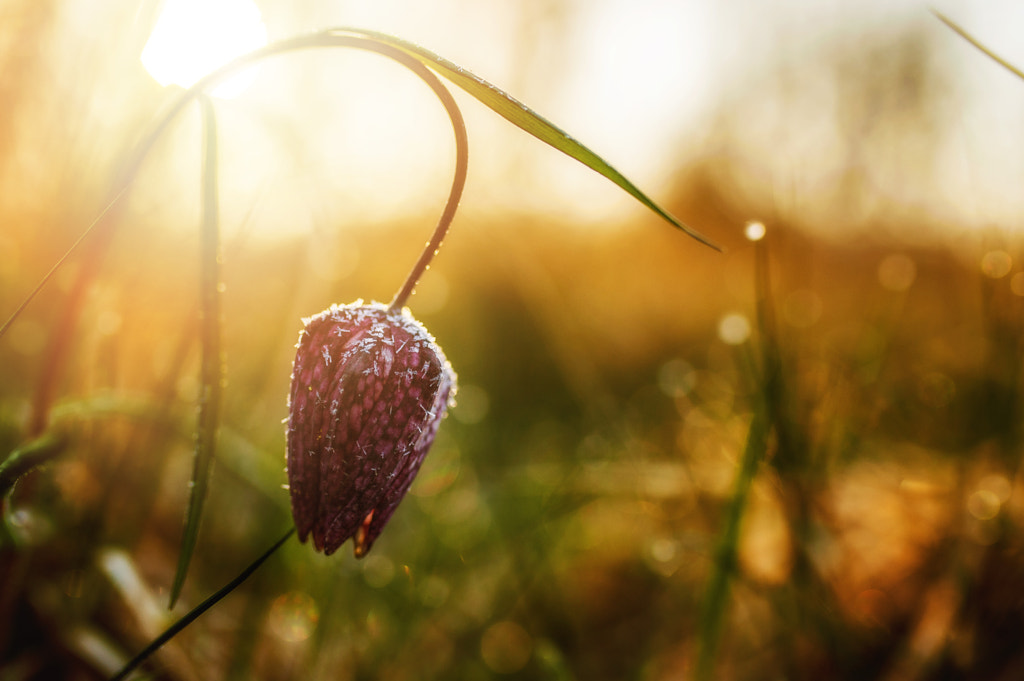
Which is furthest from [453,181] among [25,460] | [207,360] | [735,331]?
[735,331]

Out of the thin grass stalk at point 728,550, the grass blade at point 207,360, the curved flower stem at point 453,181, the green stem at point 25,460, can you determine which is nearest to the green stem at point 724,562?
the thin grass stalk at point 728,550

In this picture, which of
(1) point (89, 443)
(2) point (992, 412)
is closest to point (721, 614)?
(2) point (992, 412)

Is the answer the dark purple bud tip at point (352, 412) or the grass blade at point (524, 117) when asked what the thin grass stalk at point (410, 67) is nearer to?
the grass blade at point (524, 117)

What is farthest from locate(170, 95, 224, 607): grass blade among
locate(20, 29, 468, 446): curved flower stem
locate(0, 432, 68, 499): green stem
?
locate(0, 432, 68, 499): green stem

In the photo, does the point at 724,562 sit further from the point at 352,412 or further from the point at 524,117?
the point at 524,117

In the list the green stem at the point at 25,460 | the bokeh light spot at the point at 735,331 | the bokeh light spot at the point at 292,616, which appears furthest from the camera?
the bokeh light spot at the point at 292,616

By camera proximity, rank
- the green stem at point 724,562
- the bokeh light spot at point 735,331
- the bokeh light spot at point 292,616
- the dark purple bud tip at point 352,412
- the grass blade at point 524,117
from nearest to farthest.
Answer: the grass blade at point 524,117
the dark purple bud tip at point 352,412
the green stem at point 724,562
the bokeh light spot at point 735,331
the bokeh light spot at point 292,616

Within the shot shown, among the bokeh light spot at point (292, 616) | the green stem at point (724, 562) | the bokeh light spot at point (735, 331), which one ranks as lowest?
the bokeh light spot at point (292, 616)

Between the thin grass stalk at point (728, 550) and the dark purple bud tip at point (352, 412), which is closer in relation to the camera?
the dark purple bud tip at point (352, 412)
